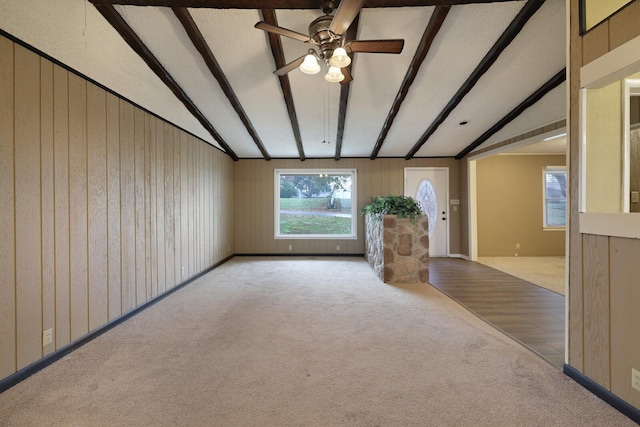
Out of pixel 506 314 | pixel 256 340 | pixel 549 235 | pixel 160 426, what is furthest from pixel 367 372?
pixel 549 235

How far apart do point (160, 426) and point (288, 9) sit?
10.6ft

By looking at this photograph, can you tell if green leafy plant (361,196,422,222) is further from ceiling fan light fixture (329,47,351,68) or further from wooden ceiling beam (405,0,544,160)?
ceiling fan light fixture (329,47,351,68)

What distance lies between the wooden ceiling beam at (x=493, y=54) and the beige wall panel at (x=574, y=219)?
789 millimetres

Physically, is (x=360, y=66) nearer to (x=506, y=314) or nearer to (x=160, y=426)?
(x=506, y=314)

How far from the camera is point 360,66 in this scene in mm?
3361

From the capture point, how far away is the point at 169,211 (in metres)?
3.89

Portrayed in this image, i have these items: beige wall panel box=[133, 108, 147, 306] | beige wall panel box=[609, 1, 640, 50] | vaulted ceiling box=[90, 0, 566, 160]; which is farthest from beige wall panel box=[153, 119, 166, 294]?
beige wall panel box=[609, 1, 640, 50]

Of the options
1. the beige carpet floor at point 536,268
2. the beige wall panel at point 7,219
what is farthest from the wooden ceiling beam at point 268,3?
the beige carpet floor at point 536,268

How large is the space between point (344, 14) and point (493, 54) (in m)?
2.18

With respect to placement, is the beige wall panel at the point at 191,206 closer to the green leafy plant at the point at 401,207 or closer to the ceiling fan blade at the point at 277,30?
the ceiling fan blade at the point at 277,30

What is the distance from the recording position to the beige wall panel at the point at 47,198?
2.06 m

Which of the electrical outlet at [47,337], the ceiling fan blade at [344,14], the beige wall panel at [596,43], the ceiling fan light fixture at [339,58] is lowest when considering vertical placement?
the electrical outlet at [47,337]

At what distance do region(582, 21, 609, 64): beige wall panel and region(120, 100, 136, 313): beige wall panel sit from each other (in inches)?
160

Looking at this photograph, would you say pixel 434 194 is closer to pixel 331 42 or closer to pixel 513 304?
pixel 513 304
